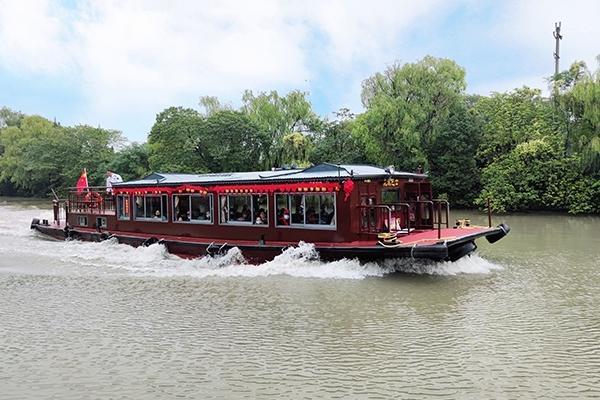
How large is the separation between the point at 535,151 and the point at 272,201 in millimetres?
23710

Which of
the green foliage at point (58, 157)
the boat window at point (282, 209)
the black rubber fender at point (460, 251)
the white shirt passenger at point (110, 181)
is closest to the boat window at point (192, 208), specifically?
the boat window at point (282, 209)

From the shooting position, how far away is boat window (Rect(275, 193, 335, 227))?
14.8 m

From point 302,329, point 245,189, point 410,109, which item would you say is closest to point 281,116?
point 410,109

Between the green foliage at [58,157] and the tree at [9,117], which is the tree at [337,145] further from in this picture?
the tree at [9,117]

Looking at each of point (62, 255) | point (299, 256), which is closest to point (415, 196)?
point (299, 256)

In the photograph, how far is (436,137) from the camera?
124 ft

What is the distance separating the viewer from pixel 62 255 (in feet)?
62.4

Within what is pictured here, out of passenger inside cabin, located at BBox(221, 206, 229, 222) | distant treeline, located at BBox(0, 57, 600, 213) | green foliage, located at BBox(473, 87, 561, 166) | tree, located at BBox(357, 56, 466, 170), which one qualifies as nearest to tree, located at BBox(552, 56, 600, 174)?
distant treeline, located at BBox(0, 57, 600, 213)

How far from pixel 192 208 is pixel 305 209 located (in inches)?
180

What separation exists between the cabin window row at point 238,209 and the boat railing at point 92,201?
2.39 meters

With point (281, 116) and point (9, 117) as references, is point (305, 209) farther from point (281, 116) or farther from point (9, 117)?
point (9, 117)

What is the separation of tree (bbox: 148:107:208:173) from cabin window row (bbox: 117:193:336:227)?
73.0ft

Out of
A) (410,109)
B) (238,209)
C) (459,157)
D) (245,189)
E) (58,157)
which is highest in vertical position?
(410,109)

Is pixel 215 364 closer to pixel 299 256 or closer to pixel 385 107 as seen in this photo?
pixel 299 256
